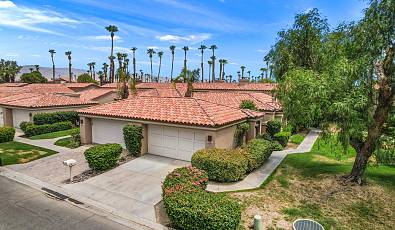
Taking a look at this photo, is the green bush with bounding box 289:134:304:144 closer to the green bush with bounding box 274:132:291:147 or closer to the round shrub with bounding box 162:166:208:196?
the green bush with bounding box 274:132:291:147

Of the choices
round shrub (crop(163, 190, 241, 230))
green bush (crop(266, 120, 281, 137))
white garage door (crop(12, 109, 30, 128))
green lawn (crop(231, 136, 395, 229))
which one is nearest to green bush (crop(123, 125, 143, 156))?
green lawn (crop(231, 136, 395, 229))

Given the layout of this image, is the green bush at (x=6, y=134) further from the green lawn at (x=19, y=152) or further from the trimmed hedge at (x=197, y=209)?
the trimmed hedge at (x=197, y=209)

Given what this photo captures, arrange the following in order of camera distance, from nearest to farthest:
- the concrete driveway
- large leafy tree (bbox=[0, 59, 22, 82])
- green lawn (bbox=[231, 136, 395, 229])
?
green lawn (bbox=[231, 136, 395, 229]) → the concrete driveway → large leafy tree (bbox=[0, 59, 22, 82])

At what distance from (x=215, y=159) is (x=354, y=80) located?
6.92m

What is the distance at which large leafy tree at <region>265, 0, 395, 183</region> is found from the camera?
10891 mm

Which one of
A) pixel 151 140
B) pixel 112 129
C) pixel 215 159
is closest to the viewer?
pixel 215 159

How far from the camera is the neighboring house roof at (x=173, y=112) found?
1656cm

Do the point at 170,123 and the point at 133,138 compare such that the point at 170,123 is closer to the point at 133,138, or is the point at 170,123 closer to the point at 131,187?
the point at 133,138

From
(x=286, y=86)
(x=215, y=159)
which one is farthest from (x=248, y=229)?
(x=286, y=86)

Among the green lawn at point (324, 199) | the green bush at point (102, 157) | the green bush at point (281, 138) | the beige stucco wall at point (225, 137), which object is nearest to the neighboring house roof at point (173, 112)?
the beige stucco wall at point (225, 137)

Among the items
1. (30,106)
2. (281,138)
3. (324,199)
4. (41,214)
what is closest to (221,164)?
(324,199)

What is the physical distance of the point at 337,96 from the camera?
11656 millimetres

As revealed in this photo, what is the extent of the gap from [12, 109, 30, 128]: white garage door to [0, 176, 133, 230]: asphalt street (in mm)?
17490

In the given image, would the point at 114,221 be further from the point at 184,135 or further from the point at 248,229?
the point at 184,135
